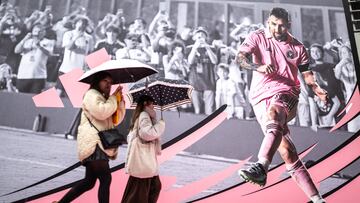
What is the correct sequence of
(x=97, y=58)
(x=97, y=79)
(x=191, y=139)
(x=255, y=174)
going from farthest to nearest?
(x=97, y=58), (x=191, y=139), (x=255, y=174), (x=97, y=79)

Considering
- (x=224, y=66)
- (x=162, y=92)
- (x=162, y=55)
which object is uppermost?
(x=162, y=55)

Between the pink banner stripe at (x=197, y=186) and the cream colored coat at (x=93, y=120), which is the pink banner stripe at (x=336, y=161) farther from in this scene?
the cream colored coat at (x=93, y=120)

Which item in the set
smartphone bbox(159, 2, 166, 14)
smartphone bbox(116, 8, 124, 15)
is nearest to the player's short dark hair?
smartphone bbox(159, 2, 166, 14)

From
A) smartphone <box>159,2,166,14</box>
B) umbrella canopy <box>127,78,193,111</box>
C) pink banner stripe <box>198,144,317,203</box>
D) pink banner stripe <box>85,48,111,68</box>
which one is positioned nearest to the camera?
umbrella canopy <box>127,78,193,111</box>

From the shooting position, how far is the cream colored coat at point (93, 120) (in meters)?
1.92

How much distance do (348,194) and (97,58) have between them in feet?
8.33

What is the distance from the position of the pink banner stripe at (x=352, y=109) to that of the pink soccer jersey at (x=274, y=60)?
490mm

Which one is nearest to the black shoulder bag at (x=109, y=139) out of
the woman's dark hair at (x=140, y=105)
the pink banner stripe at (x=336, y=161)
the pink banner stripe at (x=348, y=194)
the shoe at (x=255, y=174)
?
the woman's dark hair at (x=140, y=105)

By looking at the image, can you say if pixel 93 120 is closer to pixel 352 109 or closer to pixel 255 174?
pixel 255 174

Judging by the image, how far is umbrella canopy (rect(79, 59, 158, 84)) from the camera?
81.8 inches

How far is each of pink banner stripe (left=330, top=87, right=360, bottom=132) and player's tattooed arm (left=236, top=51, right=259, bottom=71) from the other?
0.90m

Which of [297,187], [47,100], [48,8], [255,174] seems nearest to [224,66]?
[255,174]

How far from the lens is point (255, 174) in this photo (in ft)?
8.13

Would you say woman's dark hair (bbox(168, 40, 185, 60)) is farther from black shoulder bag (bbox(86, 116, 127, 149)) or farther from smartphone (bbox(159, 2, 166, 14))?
black shoulder bag (bbox(86, 116, 127, 149))
